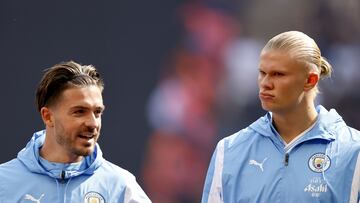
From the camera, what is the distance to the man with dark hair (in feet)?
15.3

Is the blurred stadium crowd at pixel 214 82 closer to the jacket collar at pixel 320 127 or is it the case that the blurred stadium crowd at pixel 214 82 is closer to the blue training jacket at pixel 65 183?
the jacket collar at pixel 320 127

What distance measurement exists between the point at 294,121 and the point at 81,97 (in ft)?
3.16

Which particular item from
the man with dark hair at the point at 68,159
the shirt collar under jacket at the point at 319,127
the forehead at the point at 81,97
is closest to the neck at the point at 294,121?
the shirt collar under jacket at the point at 319,127

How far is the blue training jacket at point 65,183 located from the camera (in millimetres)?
4645

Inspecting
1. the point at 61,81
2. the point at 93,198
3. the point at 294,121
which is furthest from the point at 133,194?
the point at 294,121

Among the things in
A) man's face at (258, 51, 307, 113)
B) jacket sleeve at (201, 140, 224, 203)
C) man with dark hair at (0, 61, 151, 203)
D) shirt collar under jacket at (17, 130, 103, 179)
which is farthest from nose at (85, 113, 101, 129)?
man's face at (258, 51, 307, 113)

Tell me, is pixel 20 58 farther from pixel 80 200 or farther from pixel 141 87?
pixel 80 200

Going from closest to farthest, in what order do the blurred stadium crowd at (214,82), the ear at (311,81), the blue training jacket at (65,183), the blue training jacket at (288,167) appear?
the blue training jacket at (65,183)
the blue training jacket at (288,167)
the ear at (311,81)
the blurred stadium crowd at (214,82)

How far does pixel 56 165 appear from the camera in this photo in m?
4.71

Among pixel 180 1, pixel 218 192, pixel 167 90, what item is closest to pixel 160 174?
pixel 167 90

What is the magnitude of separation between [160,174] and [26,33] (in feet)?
4.06

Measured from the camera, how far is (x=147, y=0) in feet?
22.9

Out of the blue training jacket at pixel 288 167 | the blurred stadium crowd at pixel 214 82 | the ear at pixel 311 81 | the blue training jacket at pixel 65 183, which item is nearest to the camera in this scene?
the blue training jacket at pixel 65 183

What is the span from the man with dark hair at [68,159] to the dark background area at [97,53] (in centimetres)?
210
